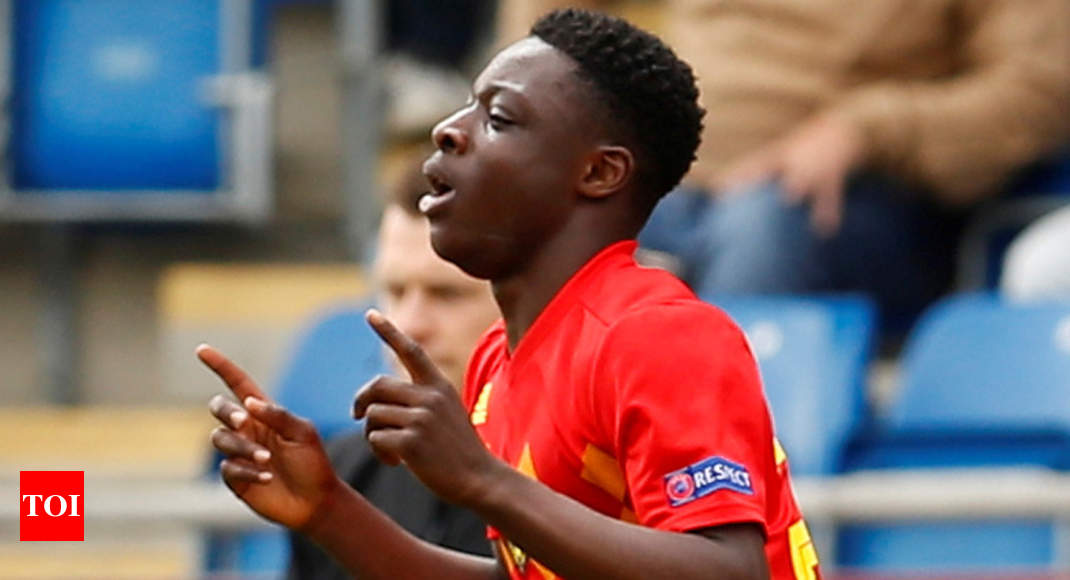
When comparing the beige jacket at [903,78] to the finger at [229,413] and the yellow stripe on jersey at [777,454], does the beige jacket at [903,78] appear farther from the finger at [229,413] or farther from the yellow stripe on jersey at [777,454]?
the finger at [229,413]

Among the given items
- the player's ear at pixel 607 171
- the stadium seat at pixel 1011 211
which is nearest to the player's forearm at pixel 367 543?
the player's ear at pixel 607 171

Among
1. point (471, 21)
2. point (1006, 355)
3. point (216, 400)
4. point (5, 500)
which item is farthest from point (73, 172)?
point (216, 400)

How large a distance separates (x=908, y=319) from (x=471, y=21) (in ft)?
5.94

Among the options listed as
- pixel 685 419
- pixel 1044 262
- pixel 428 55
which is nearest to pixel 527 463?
pixel 685 419

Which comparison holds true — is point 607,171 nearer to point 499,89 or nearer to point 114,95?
point 499,89

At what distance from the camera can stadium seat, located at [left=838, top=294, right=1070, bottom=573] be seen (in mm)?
3633

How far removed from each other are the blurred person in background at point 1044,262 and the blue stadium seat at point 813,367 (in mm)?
299

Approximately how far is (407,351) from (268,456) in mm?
204

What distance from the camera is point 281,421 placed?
180 centimetres

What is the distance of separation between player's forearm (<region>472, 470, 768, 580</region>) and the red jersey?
0.03 meters

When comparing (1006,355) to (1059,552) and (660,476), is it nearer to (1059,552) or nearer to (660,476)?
(1059,552)

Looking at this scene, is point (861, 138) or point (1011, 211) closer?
point (861, 138)

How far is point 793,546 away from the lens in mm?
1842

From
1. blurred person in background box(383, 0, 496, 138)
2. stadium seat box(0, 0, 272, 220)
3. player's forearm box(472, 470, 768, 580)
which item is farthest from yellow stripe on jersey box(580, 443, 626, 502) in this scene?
stadium seat box(0, 0, 272, 220)
